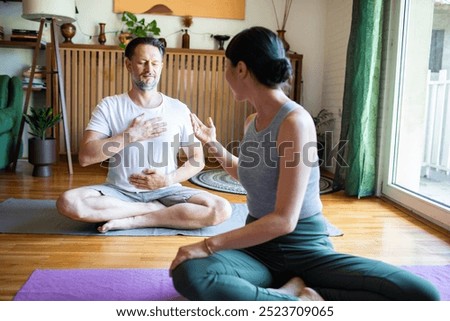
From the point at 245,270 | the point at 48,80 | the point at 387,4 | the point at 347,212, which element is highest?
the point at 387,4

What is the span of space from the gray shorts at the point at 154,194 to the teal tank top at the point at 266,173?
3.53ft

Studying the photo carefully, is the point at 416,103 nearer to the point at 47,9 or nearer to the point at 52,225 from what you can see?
the point at 52,225

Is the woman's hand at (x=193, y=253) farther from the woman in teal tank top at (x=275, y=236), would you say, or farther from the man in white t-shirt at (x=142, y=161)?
the man in white t-shirt at (x=142, y=161)

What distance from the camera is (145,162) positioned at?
2436mm

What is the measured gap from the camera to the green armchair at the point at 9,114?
156 inches

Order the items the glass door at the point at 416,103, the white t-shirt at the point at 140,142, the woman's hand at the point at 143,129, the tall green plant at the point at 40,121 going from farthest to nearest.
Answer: the tall green plant at the point at 40,121
the glass door at the point at 416,103
the white t-shirt at the point at 140,142
the woman's hand at the point at 143,129

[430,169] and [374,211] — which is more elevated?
[430,169]

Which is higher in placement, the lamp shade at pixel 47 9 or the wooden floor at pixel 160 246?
the lamp shade at pixel 47 9

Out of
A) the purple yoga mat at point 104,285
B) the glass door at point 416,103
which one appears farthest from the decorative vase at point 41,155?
the glass door at point 416,103

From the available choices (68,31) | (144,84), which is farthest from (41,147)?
(144,84)

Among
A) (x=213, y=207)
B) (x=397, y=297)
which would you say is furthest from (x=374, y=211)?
(x=397, y=297)

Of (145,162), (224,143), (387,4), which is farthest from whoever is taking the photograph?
(224,143)
